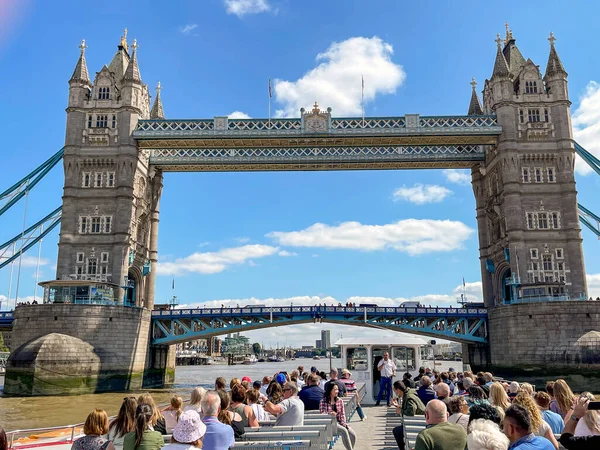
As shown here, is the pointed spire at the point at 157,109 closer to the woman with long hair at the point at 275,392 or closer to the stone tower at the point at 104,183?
the stone tower at the point at 104,183

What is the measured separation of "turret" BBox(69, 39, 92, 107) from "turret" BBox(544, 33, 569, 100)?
4078 centimetres

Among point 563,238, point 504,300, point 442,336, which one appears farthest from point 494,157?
point 442,336

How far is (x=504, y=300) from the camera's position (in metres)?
48.1

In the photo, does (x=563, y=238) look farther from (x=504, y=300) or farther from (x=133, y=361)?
(x=133, y=361)

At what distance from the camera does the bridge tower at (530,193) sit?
45000mm

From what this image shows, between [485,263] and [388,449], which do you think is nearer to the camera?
[388,449]

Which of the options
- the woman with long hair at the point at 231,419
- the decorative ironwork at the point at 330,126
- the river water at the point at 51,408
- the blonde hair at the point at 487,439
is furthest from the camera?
the decorative ironwork at the point at 330,126

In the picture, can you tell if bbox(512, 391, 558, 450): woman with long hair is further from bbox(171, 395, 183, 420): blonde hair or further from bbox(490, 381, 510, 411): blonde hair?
bbox(171, 395, 183, 420): blonde hair

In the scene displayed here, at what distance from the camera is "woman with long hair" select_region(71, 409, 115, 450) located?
20.8ft

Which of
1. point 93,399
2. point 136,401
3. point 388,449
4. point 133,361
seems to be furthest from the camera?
point 133,361

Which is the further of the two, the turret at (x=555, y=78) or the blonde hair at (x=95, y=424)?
the turret at (x=555, y=78)

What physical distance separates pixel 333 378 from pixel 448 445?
815 cm

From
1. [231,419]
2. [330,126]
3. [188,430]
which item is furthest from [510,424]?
[330,126]

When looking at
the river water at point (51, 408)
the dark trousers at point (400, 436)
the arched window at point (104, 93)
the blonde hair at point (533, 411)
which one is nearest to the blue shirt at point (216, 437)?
the blonde hair at point (533, 411)
